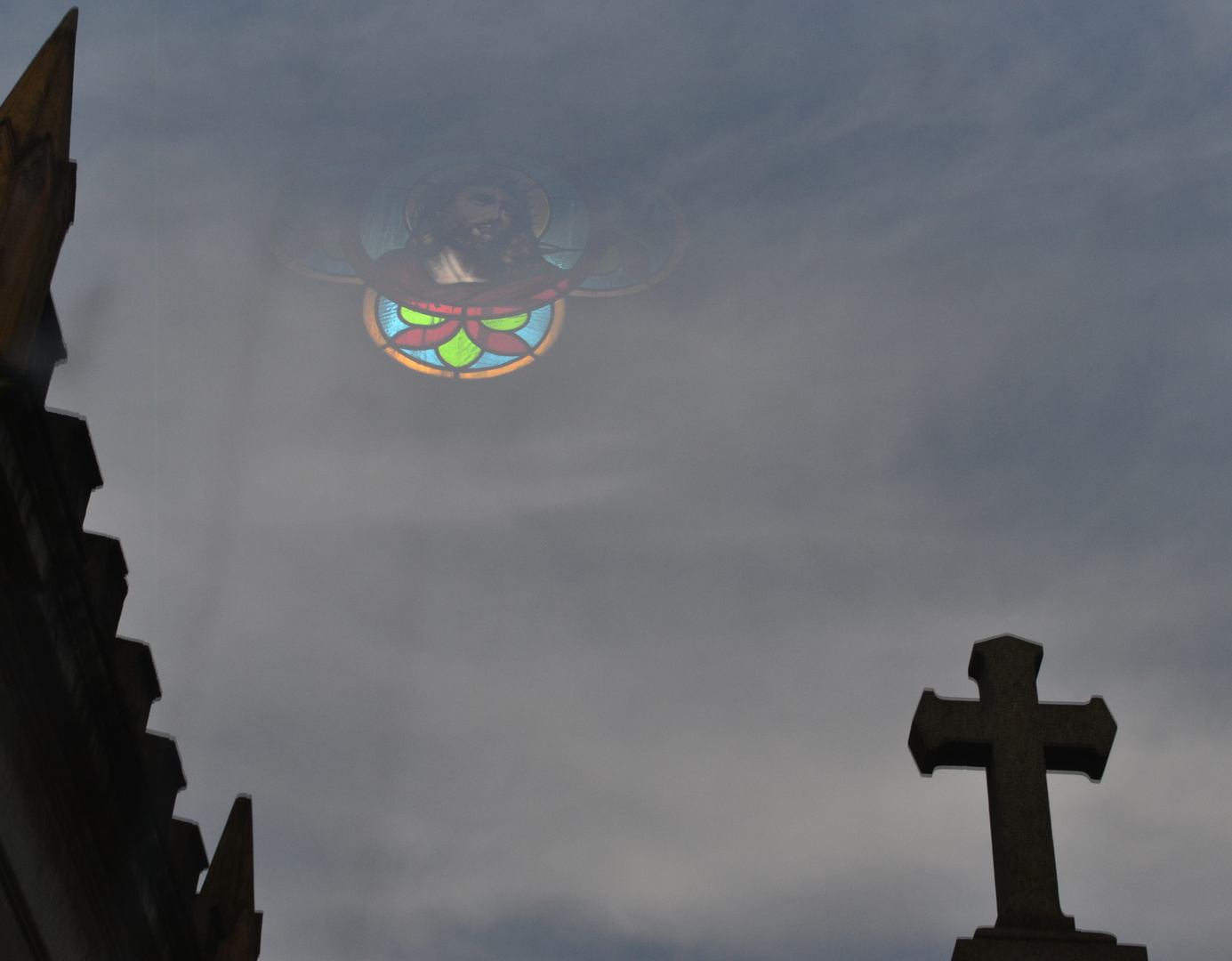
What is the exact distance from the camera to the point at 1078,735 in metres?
8.57

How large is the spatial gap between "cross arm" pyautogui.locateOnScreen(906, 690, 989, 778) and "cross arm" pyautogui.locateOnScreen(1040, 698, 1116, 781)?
456 mm

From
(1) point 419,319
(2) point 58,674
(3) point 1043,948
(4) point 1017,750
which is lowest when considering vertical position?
(3) point 1043,948

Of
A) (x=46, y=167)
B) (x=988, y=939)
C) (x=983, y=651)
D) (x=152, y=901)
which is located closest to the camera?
(x=988, y=939)

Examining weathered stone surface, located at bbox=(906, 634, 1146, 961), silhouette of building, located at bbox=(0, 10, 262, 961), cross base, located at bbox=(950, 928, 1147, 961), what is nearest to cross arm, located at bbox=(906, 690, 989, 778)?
weathered stone surface, located at bbox=(906, 634, 1146, 961)

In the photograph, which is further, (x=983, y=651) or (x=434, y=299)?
(x=434, y=299)

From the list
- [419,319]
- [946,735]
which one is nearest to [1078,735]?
[946,735]

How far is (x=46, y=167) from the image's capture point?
13.8m

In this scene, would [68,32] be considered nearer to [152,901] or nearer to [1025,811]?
[152,901]

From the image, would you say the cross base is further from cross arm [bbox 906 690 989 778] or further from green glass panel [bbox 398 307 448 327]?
green glass panel [bbox 398 307 448 327]

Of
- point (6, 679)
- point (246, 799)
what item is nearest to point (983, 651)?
point (6, 679)

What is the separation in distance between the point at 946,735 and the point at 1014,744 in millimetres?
483

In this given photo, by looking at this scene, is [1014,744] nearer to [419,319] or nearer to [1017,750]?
[1017,750]

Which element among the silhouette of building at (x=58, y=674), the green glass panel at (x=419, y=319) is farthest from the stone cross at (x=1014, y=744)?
the green glass panel at (x=419, y=319)

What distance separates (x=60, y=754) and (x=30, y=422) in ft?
11.7
